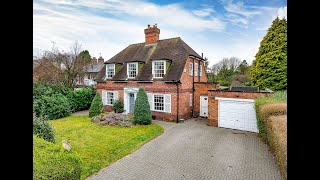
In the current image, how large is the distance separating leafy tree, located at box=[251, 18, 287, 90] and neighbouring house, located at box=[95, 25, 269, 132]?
16.8 feet

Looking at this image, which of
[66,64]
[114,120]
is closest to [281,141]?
[114,120]

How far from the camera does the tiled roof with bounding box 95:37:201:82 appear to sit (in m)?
18.0

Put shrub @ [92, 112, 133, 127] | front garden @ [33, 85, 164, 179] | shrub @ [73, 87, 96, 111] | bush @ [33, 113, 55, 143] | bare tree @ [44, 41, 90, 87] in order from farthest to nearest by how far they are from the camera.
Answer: bare tree @ [44, 41, 90, 87]
shrub @ [73, 87, 96, 111]
shrub @ [92, 112, 133, 127]
bush @ [33, 113, 55, 143]
front garden @ [33, 85, 164, 179]

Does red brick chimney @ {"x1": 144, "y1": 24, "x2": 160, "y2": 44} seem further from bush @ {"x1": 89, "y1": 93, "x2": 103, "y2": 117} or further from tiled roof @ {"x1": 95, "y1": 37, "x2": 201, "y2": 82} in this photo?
bush @ {"x1": 89, "y1": 93, "x2": 103, "y2": 117}

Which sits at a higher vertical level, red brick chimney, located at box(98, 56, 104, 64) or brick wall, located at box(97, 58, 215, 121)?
red brick chimney, located at box(98, 56, 104, 64)

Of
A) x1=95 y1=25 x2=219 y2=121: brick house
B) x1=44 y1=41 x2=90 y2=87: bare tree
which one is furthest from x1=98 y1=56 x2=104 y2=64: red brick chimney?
x1=95 y1=25 x2=219 y2=121: brick house

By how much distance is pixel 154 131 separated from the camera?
13.9 m

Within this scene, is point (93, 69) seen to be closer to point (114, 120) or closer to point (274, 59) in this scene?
point (114, 120)

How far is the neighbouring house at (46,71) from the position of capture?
2324cm

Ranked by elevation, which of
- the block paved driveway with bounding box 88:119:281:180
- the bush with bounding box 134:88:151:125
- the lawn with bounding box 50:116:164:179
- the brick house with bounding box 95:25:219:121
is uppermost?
the brick house with bounding box 95:25:219:121
